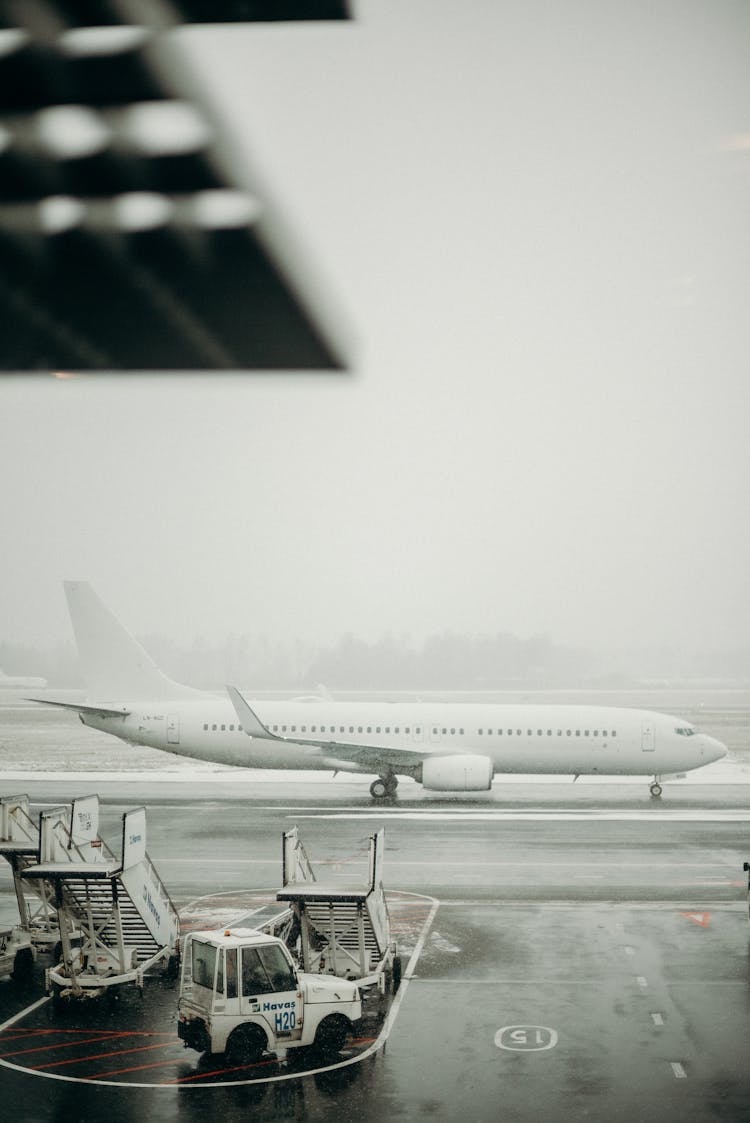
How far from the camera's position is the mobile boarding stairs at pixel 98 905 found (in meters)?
20.2

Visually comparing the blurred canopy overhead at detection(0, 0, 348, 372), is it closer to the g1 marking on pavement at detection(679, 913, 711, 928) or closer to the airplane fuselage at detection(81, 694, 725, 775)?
the g1 marking on pavement at detection(679, 913, 711, 928)

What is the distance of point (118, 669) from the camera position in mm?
50094

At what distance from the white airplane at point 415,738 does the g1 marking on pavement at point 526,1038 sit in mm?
26147

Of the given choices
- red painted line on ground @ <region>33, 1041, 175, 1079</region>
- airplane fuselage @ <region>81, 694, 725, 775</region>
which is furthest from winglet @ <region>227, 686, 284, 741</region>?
red painted line on ground @ <region>33, 1041, 175, 1079</region>

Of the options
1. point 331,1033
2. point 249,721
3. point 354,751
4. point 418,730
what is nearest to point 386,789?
point 354,751

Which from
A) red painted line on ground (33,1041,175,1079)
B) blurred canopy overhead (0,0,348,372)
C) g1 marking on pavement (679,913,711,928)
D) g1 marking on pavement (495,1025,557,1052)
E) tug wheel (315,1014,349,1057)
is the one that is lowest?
g1 marking on pavement (679,913,711,928)

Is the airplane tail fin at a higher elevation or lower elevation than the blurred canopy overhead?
lower

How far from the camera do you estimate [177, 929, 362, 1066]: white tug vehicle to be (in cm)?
1716

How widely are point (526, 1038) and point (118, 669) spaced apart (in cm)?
3521

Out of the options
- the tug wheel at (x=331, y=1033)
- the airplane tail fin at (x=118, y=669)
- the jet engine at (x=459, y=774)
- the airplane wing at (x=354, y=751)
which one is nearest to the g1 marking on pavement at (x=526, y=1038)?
the tug wheel at (x=331, y=1033)

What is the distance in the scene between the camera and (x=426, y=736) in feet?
153

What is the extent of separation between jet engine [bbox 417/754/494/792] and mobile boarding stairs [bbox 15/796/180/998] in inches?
873

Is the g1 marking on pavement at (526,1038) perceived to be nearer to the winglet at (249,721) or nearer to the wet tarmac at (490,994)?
the wet tarmac at (490,994)

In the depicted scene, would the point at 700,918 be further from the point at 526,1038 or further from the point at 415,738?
the point at 415,738
